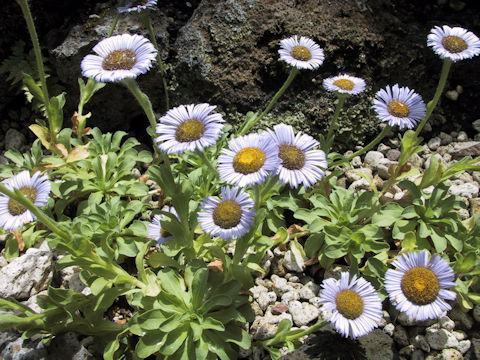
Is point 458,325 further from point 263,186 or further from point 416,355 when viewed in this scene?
point 263,186

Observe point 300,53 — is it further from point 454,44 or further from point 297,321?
point 297,321

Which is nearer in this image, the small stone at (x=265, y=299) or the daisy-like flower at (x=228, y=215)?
the daisy-like flower at (x=228, y=215)

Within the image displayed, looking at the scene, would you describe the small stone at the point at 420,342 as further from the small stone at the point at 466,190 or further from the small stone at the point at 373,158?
the small stone at the point at 373,158

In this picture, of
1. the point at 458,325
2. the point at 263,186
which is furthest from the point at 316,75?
the point at 458,325

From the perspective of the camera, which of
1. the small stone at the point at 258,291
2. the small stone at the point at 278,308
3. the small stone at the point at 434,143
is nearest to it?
the small stone at the point at 278,308

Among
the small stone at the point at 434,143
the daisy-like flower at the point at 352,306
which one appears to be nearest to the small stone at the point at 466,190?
the small stone at the point at 434,143

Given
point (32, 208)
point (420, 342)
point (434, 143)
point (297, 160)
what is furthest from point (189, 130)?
point (434, 143)

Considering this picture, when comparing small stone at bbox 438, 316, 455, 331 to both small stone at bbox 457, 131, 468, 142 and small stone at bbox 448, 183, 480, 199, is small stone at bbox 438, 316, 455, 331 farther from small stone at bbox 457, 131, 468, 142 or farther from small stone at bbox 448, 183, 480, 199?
small stone at bbox 457, 131, 468, 142
